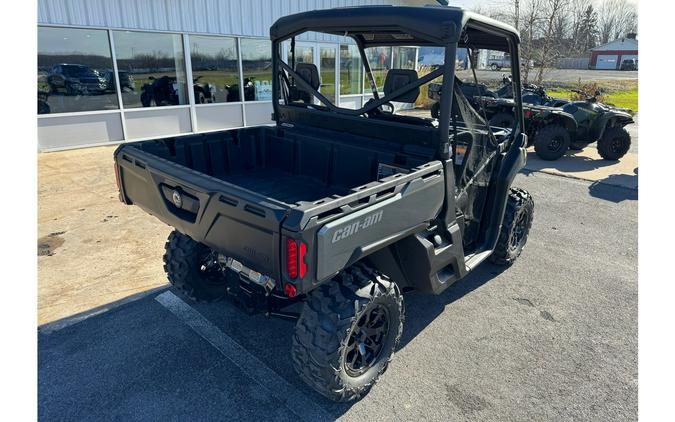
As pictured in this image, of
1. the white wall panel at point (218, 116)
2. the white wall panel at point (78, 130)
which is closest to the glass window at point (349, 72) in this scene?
the white wall panel at point (218, 116)

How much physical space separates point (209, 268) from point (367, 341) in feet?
5.09

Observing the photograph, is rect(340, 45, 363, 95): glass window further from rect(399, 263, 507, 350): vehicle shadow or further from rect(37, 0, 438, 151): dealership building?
rect(399, 263, 507, 350): vehicle shadow

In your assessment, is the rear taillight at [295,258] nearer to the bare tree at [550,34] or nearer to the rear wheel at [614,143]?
the rear wheel at [614,143]

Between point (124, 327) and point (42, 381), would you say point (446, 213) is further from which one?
point (42, 381)

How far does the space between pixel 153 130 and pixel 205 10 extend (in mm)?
3038

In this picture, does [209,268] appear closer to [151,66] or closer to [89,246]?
[89,246]

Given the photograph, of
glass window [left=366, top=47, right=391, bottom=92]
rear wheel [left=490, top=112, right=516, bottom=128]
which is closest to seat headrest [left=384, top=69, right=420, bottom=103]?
glass window [left=366, top=47, right=391, bottom=92]

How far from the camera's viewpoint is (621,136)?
30.6 ft

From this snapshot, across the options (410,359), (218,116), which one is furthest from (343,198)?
(218,116)

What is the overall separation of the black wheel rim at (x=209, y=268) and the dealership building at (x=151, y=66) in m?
4.46

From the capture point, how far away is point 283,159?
13.3ft

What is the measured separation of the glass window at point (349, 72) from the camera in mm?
13078

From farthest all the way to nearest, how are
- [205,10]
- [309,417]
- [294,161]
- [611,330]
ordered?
[205,10]
[294,161]
[611,330]
[309,417]

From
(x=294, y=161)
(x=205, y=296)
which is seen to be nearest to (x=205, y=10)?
(x=294, y=161)
